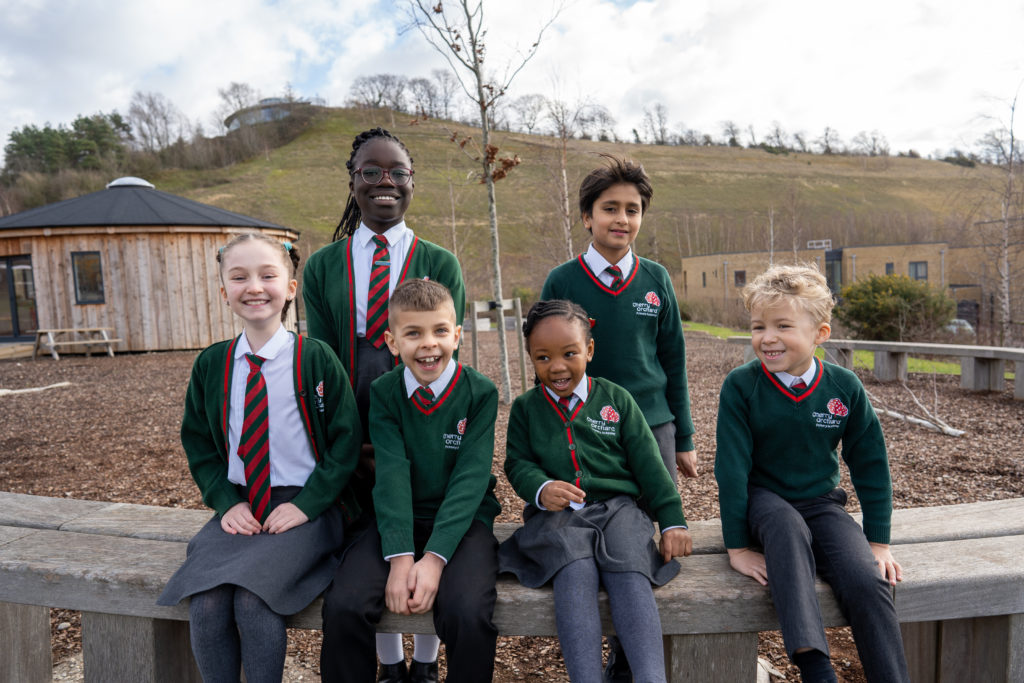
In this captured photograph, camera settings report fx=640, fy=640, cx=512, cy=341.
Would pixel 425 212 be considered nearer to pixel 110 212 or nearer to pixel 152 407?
pixel 110 212

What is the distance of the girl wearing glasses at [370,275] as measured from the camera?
2453 mm

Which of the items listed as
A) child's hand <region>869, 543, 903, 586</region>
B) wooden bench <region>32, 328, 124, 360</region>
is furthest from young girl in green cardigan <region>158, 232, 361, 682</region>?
wooden bench <region>32, 328, 124, 360</region>

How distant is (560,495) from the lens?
200 cm

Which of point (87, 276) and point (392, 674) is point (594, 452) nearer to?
point (392, 674)

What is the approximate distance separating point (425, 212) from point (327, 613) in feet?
170

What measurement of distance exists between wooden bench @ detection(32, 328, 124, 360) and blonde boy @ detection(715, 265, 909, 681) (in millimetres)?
14385

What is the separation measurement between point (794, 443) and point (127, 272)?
1569cm

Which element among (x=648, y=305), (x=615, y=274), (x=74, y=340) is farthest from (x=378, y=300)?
(x=74, y=340)

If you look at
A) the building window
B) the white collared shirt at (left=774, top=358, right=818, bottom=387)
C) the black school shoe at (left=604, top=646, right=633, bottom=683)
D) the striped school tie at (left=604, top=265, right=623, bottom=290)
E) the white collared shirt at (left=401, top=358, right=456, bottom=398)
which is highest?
the building window

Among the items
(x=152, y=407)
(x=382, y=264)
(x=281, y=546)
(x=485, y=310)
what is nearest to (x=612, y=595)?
(x=281, y=546)

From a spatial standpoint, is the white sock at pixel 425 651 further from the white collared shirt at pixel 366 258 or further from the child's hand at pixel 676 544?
the white collared shirt at pixel 366 258

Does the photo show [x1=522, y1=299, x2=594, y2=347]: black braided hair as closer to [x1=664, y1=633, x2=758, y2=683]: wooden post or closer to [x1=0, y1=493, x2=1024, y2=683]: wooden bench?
[x1=0, y1=493, x2=1024, y2=683]: wooden bench

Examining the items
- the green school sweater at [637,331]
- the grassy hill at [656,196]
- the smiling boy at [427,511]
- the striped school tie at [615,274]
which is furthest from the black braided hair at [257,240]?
the grassy hill at [656,196]

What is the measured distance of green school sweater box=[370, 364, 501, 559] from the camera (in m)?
2.04
